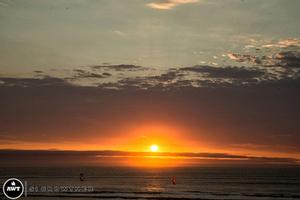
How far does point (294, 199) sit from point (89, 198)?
105ft

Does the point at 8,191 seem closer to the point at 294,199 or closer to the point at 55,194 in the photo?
the point at 55,194

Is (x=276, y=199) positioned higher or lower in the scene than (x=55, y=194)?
lower

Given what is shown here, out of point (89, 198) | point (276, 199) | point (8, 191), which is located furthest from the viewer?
point (276, 199)

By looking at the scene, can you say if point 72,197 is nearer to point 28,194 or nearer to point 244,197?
point 28,194

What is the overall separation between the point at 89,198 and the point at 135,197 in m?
7.56

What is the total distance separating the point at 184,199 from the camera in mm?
68812

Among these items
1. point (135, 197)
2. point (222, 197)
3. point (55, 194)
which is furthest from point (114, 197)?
point (222, 197)

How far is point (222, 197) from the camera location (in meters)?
73.4

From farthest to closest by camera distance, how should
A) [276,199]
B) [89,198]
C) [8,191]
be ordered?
1. [276,199]
2. [89,198]
3. [8,191]

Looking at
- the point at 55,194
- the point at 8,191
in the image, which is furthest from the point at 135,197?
the point at 8,191

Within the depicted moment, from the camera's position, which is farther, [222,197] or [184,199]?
[222,197]

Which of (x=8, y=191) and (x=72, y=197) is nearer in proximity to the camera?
(x=8, y=191)

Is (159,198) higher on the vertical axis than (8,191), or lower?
higher

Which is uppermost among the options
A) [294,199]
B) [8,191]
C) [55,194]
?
[55,194]
